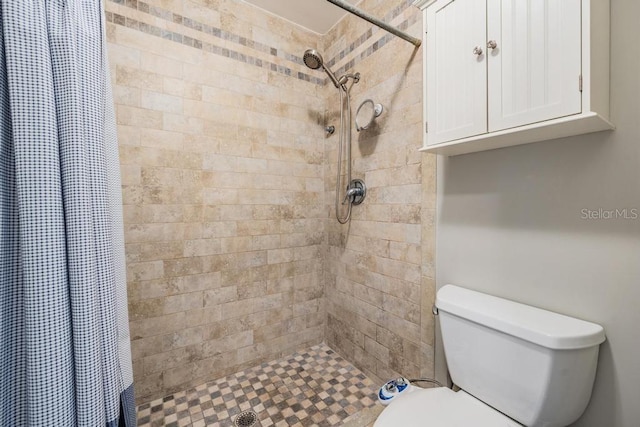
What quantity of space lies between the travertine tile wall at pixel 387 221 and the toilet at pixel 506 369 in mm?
329

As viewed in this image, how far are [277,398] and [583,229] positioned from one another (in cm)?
Result: 165

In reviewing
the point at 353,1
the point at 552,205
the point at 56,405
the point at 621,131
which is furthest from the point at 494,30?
the point at 56,405

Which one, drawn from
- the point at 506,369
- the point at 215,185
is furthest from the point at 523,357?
the point at 215,185

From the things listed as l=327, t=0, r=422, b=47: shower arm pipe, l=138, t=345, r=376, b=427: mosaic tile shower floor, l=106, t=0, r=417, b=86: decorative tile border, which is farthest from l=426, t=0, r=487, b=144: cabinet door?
l=138, t=345, r=376, b=427: mosaic tile shower floor

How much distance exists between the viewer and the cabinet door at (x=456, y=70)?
97cm

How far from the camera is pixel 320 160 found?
84.1 inches

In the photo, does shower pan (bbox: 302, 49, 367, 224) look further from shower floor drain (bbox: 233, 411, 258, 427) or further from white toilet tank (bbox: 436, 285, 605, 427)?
shower floor drain (bbox: 233, 411, 258, 427)

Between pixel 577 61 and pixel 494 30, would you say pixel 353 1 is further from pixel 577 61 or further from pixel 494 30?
pixel 577 61

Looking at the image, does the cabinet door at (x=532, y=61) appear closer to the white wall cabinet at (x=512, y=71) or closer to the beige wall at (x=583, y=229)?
the white wall cabinet at (x=512, y=71)

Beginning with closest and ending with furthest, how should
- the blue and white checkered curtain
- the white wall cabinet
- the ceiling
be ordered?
1. the blue and white checkered curtain
2. the white wall cabinet
3. the ceiling

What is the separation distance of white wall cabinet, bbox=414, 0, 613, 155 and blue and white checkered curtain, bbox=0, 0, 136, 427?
1160 mm

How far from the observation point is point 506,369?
94 cm

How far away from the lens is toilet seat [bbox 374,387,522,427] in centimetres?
92

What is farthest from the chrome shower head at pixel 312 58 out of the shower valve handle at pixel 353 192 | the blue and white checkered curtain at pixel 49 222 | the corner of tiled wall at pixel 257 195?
the blue and white checkered curtain at pixel 49 222
